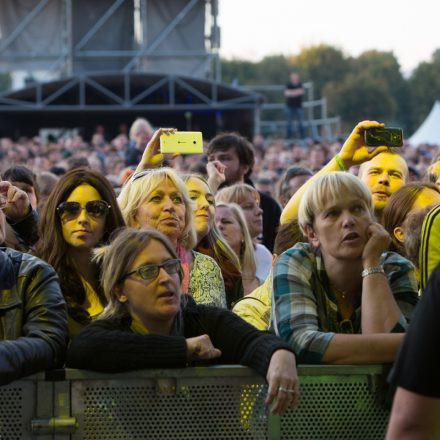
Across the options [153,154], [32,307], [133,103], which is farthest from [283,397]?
[133,103]

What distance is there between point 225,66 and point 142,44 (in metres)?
59.4

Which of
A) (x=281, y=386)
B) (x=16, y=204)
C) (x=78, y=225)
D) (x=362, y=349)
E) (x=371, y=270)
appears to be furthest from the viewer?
(x=16, y=204)

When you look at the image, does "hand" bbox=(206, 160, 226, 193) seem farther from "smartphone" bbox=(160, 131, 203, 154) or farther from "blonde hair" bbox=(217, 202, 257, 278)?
"smartphone" bbox=(160, 131, 203, 154)

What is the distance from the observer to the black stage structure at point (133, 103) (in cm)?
3219

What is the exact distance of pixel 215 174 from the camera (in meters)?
8.68

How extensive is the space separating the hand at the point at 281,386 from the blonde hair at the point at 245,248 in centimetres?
373

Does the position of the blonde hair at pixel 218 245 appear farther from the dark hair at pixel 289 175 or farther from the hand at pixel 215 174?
the dark hair at pixel 289 175

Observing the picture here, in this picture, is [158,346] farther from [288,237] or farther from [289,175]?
[289,175]

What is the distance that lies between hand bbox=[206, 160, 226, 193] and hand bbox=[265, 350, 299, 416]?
15.6 feet

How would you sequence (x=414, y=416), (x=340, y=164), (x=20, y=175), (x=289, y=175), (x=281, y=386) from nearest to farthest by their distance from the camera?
(x=414, y=416), (x=281, y=386), (x=340, y=164), (x=20, y=175), (x=289, y=175)

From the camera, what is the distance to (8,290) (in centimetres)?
430

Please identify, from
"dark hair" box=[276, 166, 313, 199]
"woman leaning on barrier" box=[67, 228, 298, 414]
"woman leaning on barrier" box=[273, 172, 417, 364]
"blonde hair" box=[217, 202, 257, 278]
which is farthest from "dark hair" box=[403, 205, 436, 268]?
"dark hair" box=[276, 166, 313, 199]

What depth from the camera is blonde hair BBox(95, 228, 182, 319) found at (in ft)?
14.3

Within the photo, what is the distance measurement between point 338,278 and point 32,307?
3.86 feet
